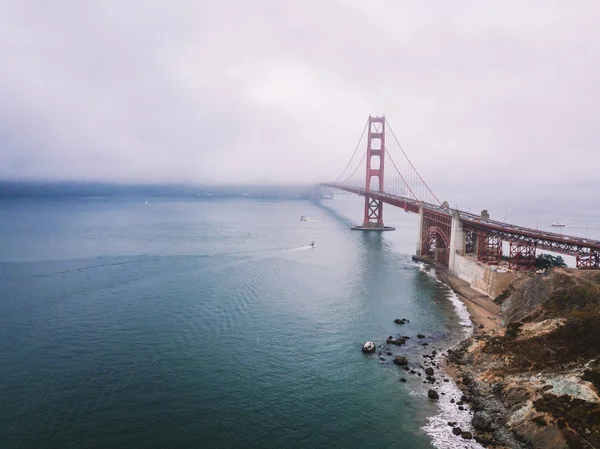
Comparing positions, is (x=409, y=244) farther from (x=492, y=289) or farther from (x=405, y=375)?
(x=405, y=375)

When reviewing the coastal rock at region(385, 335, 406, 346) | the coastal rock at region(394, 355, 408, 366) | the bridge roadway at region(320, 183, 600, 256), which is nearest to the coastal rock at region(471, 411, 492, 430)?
the coastal rock at region(394, 355, 408, 366)

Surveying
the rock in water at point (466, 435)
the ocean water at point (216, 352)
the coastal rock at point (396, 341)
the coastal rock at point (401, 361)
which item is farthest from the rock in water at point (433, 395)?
the coastal rock at point (396, 341)

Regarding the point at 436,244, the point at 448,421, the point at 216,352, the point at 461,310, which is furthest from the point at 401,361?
the point at 436,244

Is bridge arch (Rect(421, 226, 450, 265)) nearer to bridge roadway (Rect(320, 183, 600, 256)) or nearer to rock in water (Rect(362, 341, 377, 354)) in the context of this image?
bridge roadway (Rect(320, 183, 600, 256))

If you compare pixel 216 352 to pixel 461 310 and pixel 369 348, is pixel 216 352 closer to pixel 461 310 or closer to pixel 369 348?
pixel 369 348

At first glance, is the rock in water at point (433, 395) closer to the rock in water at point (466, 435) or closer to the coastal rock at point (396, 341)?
the rock in water at point (466, 435)
